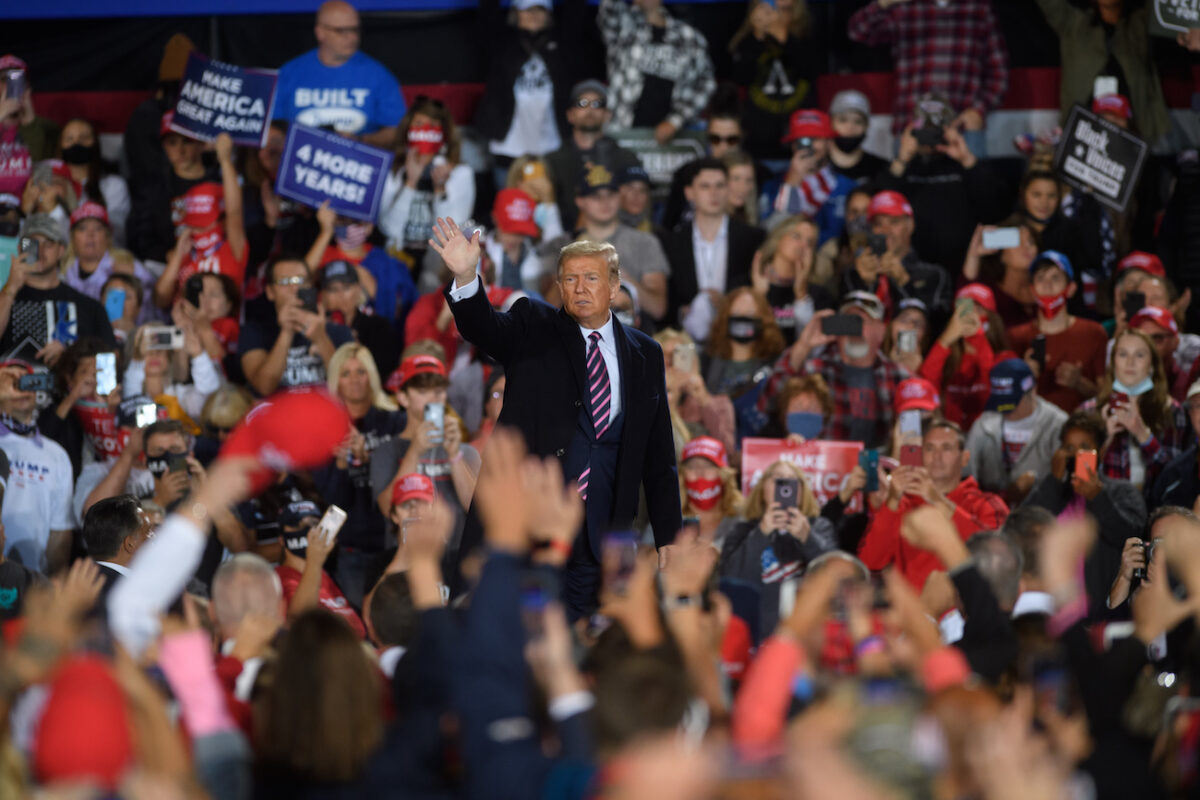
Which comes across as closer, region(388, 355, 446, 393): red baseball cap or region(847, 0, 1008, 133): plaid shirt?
region(388, 355, 446, 393): red baseball cap

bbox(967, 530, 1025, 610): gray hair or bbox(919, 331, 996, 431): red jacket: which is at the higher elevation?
bbox(967, 530, 1025, 610): gray hair

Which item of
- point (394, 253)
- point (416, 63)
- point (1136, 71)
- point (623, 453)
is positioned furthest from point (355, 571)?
point (1136, 71)

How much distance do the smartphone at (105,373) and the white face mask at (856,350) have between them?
150 inches

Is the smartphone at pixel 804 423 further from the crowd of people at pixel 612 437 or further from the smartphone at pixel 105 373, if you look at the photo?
the smartphone at pixel 105 373

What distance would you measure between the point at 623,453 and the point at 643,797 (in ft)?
8.90

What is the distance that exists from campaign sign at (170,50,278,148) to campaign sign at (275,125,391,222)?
0.42 metres

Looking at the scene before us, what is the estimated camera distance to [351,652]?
10.5 ft

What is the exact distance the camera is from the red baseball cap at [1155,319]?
7.89 metres

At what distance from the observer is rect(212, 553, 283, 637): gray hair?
183 inches

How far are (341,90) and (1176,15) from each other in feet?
17.1

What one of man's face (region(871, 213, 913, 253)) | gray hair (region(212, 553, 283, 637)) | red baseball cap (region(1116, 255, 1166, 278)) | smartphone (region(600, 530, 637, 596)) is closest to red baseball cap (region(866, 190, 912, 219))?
man's face (region(871, 213, 913, 253))

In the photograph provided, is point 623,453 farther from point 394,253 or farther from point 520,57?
point 520,57

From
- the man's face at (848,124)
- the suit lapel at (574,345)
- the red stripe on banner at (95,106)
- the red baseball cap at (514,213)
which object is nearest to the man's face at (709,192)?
the red baseball cap at (514,213)

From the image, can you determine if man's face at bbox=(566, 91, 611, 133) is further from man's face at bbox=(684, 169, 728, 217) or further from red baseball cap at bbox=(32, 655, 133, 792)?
red baseball cap at bbox=(32, 655, 133, 792)
